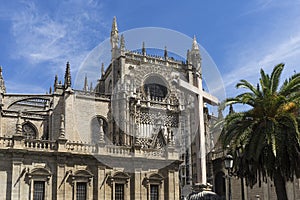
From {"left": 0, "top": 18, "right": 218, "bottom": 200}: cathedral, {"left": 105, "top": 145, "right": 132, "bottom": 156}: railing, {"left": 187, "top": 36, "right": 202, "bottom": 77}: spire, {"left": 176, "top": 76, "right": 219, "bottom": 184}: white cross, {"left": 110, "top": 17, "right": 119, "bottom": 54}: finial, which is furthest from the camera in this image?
{"left": 110, "top": 17, "right": 119, "bottom": 54}: finial

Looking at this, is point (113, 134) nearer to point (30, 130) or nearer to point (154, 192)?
point (30, 130)

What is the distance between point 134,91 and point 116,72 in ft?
12.6

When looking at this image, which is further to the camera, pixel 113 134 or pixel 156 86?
pixel 156 86

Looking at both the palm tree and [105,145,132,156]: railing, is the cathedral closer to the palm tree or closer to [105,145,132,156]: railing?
[105,145,132,156]: railing

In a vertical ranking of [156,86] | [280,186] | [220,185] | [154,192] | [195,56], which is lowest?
[154,192]

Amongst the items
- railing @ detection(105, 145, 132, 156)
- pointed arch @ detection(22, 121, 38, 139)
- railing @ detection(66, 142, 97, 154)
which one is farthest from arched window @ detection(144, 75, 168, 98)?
railing @ detection(66, 142, 97, 154)

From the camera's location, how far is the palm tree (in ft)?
70.9

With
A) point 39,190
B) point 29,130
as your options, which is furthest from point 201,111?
point 29,130

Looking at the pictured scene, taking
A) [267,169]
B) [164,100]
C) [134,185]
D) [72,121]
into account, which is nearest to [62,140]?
[134,185]

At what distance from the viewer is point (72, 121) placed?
131 ft

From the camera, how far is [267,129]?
855 inches

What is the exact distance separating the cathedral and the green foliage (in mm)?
2135

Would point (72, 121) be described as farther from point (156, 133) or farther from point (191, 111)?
point (191, 111)

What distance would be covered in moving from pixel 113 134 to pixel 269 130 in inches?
949
